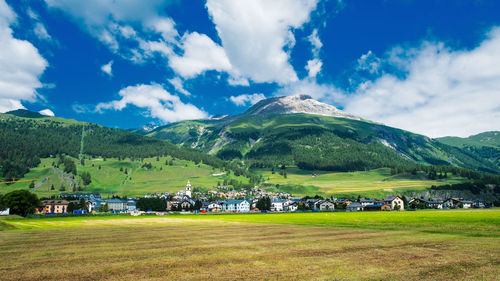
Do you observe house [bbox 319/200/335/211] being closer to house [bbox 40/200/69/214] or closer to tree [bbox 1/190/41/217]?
tree [bbox 1/190/41/217]

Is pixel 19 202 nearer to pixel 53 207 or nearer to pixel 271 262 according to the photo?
pixel 53 207

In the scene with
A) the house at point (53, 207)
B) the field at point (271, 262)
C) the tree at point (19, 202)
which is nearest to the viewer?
the field at point (271, 262)

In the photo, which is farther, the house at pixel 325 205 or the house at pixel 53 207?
the house at pixel 53 207

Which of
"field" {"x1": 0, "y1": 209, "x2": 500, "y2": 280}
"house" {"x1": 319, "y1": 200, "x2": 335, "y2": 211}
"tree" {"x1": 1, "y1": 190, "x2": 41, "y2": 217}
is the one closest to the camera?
"field" {"x1": 0, "y1": 209, "x2": 500, "y2": 280}

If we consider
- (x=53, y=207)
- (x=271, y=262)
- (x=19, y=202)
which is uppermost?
(x=19, y=202)

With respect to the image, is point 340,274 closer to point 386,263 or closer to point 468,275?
point 386,263

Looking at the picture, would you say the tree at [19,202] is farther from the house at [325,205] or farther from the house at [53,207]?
the house at [325,205]

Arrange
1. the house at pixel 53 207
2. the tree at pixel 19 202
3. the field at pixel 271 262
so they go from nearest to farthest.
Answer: the field at pixel 271 262 < the tree at pixel 19 202 < the house at pixel 53 207

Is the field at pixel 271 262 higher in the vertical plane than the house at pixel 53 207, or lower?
higher

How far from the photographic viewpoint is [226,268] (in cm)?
1748

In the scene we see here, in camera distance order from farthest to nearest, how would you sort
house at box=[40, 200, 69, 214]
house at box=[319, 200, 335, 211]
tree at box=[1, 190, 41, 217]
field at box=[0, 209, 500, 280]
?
house at box=[40, 200, 69, 214] → house at box=[319, 200, 335, 211] → tree at box=[1, 190, 41, 217] → field at box=[0, 209, 500, 280]

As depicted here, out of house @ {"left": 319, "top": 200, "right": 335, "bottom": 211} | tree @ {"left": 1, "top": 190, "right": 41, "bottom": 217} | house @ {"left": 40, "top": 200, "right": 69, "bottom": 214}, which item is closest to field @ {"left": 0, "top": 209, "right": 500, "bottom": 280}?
tree @ {"left": 1, "top": 190, "right": 41, "bottom": 217}

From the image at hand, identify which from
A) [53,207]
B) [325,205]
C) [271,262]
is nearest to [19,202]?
[53,207]

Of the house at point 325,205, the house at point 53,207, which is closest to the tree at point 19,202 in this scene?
the house at point 53,207
